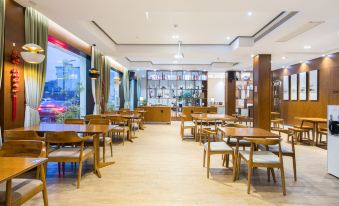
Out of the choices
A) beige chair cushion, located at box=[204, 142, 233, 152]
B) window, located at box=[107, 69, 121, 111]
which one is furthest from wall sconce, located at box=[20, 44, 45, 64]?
window, located at box=[107, 69, 121, 111]

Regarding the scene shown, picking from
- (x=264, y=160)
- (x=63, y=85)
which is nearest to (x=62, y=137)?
(x=264, y=160)

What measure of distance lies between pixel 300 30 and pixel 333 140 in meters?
3.01

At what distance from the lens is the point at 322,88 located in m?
9.72

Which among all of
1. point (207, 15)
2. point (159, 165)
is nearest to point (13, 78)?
point (159, 165)

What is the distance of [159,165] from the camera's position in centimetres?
516

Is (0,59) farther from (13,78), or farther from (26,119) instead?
(26,119)

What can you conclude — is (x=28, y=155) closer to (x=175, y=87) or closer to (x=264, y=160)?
(x=264, y=160)

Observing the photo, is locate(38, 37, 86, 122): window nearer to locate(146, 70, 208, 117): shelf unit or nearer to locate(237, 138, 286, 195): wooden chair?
locate(237, 138, 286, 195): wooden chair

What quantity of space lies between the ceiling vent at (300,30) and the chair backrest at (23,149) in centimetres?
586

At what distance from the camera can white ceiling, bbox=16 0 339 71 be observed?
4590mm

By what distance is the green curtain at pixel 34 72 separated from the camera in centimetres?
483

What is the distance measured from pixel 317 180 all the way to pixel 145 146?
4287 millimetres

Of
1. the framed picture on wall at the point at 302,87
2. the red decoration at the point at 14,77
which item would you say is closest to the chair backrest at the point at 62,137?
the red decoration at the point at 14,77

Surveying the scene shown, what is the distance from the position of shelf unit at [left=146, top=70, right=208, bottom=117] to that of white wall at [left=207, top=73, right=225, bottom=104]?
124 cm
